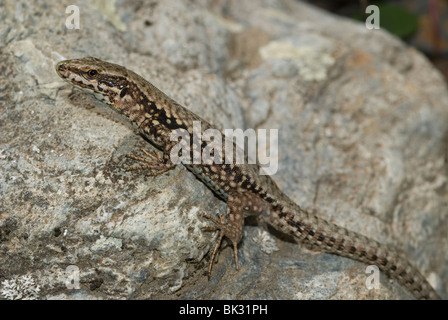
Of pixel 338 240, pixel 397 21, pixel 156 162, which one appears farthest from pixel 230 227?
pixel 397 21

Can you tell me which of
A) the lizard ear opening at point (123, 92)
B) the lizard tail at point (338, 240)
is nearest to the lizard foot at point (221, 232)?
the lizard tail at point (338, 240)

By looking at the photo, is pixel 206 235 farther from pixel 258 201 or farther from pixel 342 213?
pixel 342 213

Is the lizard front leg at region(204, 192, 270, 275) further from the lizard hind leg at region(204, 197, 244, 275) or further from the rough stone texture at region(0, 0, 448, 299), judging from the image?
the rough stone texture at region(0, 0, 448, 299)

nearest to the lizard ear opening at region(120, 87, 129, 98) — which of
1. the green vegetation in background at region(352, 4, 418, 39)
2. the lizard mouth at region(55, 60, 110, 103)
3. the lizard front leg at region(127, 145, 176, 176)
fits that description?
the lizard mouth at region(55, 60, 110, 103)

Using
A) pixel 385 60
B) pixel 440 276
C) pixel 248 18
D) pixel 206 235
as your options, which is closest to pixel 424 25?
pixel 385 60

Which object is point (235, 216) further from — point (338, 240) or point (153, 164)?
point (338, 240)

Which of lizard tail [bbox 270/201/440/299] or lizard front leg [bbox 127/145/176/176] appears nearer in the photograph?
lizard front leg [bbox 127/145/176/176]
